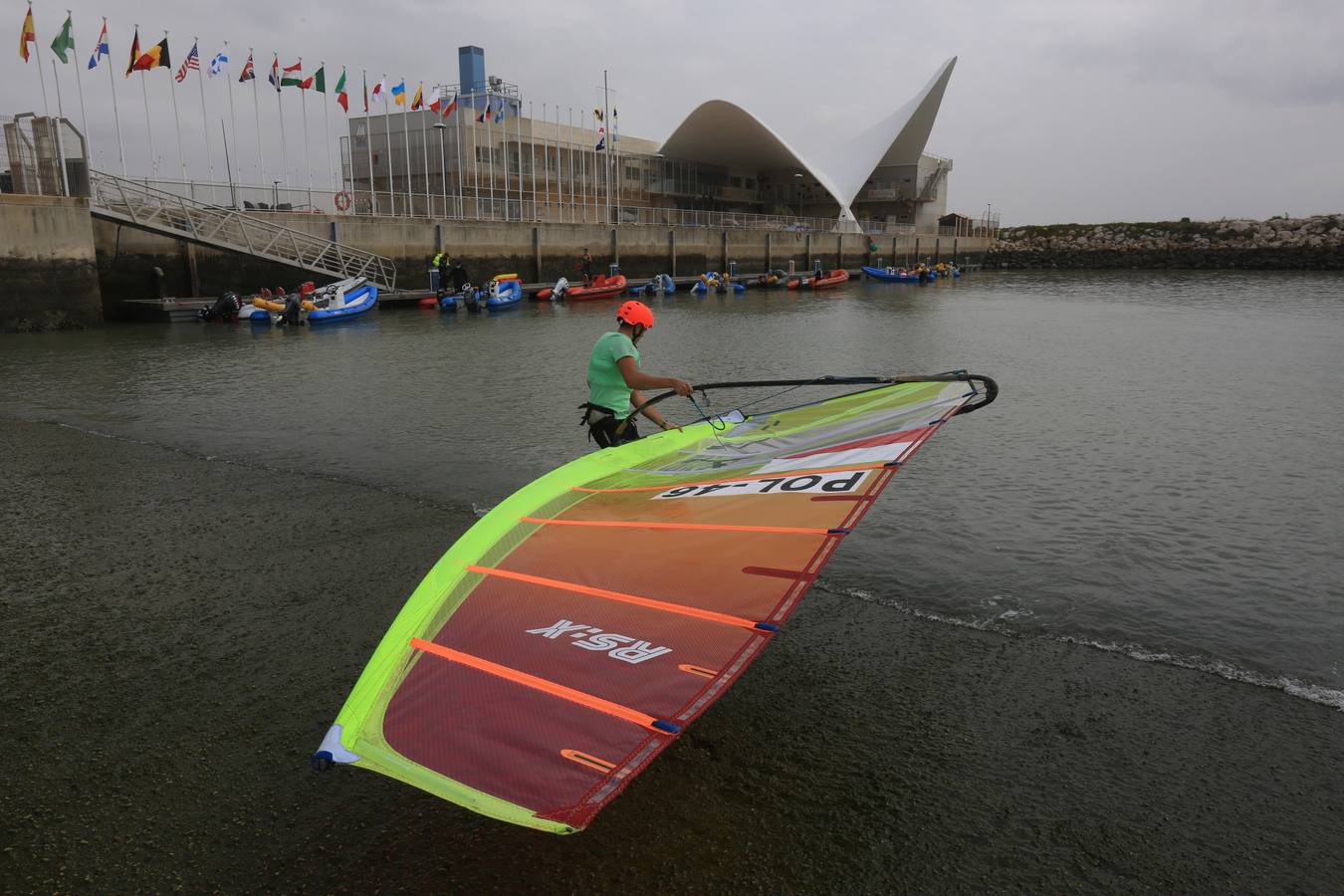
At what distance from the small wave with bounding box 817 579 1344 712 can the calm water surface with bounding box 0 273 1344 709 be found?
0.02 m

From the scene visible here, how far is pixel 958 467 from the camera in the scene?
966 cm

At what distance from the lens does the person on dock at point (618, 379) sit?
6512mm

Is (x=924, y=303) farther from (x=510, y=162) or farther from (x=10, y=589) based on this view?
(x=10, y=589)

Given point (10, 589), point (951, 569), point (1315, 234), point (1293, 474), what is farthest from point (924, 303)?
point (1315, 234)

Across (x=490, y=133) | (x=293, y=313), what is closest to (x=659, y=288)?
(x=490, y=133)

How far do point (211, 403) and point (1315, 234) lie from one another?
84290 mm

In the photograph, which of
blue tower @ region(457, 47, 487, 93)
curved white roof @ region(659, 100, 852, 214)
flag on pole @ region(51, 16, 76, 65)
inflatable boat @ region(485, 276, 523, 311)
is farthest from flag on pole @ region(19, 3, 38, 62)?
curved white roof @ region(659, 100, 852, 214)

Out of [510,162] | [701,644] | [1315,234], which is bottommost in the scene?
[701,644]

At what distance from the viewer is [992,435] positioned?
11336 mm

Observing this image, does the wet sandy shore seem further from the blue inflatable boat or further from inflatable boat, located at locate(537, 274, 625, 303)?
inflatable boat, located at locate(537, 274, 625, 303)

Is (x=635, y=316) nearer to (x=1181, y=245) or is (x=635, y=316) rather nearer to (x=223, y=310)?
(x=223, y=310)

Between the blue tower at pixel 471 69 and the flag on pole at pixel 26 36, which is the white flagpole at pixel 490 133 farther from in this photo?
the flag on pole at pixel 26 36

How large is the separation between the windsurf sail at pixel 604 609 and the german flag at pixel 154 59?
106ft

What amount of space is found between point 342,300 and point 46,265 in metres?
7.59
